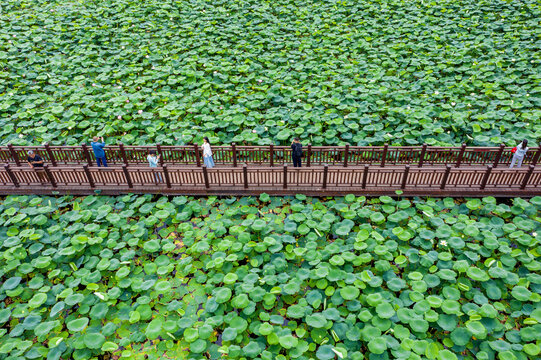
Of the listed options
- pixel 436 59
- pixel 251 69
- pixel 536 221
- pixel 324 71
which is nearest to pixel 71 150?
pixel 251 69

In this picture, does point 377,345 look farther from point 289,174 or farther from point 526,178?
point 526,178

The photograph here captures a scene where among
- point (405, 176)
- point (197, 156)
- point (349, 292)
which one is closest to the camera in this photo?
point (349, 292)

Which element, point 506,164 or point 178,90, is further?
point 178,90

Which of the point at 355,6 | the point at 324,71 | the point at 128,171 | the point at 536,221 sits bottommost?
the point at 536,221

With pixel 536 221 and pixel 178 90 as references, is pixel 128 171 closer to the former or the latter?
pixel 178 90

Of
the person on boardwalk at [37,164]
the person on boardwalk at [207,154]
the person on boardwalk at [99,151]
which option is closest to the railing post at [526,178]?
the person on boardwalk at [207,154]

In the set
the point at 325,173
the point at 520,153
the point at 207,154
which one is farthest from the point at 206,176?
the point at 520,153

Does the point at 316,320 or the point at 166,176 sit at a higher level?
the point at 166,176

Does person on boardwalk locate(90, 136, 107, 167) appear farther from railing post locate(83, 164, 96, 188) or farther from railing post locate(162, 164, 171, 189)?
railing post locate(162, 164, 171, 189)
